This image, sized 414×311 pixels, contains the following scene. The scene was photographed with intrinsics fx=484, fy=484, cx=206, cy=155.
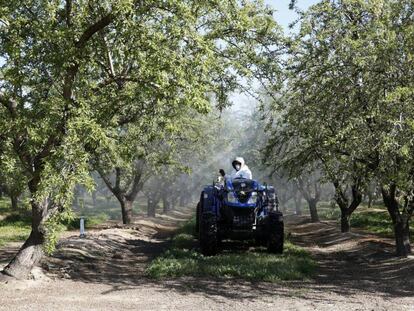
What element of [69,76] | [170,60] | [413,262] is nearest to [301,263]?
[413,262]

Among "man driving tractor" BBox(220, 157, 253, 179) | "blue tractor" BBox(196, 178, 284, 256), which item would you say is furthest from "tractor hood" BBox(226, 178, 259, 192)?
"man driving tractor" BBox(220, 157, 253, 179)

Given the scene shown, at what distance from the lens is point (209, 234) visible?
13.6m

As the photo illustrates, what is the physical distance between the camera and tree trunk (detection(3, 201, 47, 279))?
11.2m

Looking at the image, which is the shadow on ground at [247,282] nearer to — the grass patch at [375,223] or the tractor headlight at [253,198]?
the tractor headlight at [253,198]

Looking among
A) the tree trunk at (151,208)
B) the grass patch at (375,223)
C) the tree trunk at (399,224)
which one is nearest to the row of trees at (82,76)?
the tree trunk at (399,224)

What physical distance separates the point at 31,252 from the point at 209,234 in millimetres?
4723

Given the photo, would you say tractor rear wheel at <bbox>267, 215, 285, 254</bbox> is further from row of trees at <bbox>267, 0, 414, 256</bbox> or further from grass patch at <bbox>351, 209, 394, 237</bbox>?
grass patch at <bbox>351, 209, 394, 237</bbox>

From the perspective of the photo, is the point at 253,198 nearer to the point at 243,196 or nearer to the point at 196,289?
the point at 243,196

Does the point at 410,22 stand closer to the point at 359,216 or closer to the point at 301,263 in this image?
the point at 301,263

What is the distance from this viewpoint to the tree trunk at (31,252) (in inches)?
442

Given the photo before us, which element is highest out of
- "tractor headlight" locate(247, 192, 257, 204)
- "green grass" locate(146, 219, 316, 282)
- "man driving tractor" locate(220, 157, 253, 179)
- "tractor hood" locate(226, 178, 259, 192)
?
"man driving tractor" locate(220, 157, 253, 179)

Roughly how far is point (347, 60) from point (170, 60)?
5.87 metres

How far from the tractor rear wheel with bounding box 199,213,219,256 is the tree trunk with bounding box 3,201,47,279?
14.1ft

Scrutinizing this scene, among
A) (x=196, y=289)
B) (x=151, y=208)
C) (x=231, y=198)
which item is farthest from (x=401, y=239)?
(x=151, y=208)
